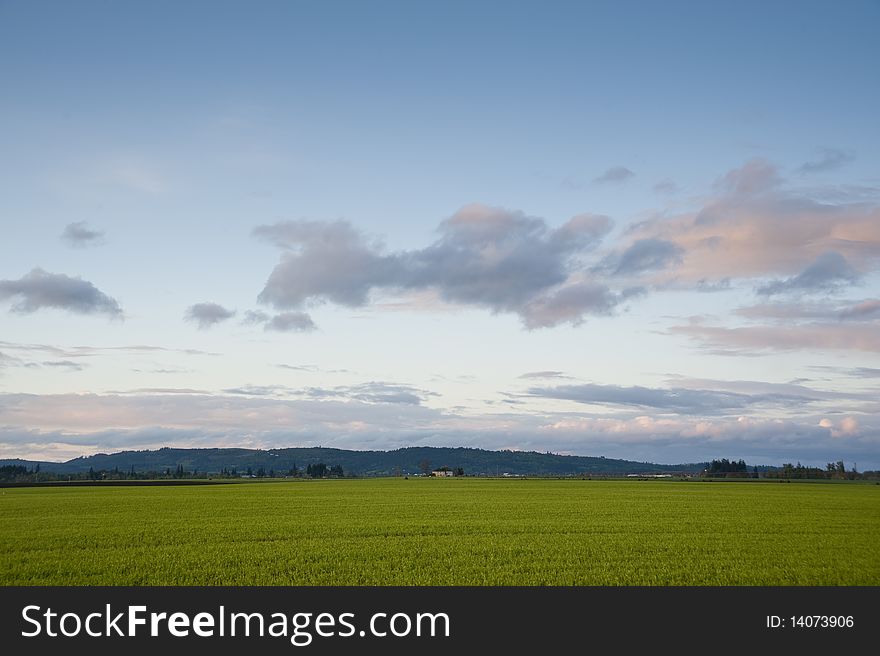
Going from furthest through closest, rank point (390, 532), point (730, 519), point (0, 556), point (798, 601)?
1. point (730, 519)
2. point (390, 532)
3. point (0, 556)
4. point (798, 601)

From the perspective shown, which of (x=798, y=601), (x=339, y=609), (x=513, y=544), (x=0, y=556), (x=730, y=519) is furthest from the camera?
(x=730, y=519)

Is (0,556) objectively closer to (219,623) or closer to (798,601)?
(219,623)

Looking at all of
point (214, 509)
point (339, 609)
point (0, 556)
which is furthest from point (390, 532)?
point (214, 509)

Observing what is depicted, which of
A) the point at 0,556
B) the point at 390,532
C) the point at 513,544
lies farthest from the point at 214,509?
the point at 513,544

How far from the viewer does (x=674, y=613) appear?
68.4 feet

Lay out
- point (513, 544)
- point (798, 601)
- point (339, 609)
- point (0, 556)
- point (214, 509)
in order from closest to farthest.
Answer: point (339, 609) → point (798, 601) → point (0, 556) → point (513, 544) → point (214, 509)

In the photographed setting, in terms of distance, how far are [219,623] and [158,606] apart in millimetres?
2434

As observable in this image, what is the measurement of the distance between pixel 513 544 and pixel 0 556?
22.3m

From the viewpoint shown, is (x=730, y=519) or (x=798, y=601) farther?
(x=730, y=519)

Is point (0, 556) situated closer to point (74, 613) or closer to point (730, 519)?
point (74, 613)

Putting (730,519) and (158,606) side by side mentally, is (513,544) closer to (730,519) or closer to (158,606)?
(158,606)

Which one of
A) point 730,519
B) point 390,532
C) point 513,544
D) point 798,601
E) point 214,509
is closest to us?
point 798,601

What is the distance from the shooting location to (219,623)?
19406mm

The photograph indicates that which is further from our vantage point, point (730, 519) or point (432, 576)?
point (730, 519)
